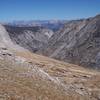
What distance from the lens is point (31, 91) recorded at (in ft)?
47.0

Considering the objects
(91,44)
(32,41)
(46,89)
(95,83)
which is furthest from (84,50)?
(32,41)

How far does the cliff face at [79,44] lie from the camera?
254ft

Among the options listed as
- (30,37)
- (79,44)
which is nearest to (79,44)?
(79,44)

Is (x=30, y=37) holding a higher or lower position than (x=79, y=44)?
higher

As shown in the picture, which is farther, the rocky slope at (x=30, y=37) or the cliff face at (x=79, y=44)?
the rocky slope at (x=30, y=37)

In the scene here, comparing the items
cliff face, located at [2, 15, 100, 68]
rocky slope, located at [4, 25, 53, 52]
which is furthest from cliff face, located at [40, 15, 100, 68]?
rocky slope, located at [4, 25, 53, 52]

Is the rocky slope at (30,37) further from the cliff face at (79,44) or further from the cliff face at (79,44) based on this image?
the cliff face at (79,44)

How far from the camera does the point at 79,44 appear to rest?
88.6 m

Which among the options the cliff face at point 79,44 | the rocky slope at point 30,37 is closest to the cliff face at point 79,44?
the cliff face at point 79,44

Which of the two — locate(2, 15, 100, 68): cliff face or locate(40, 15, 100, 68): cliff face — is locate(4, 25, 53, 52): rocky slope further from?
locate(40, 15, 100, 68): cliff face

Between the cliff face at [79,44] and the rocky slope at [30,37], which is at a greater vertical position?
the rocky slope at [30,37]

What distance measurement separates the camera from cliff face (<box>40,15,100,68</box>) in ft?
254

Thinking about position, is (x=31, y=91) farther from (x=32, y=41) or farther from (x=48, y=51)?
(x=32, y=41)

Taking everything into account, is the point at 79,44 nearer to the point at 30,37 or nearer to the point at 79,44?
the point at 79,44
